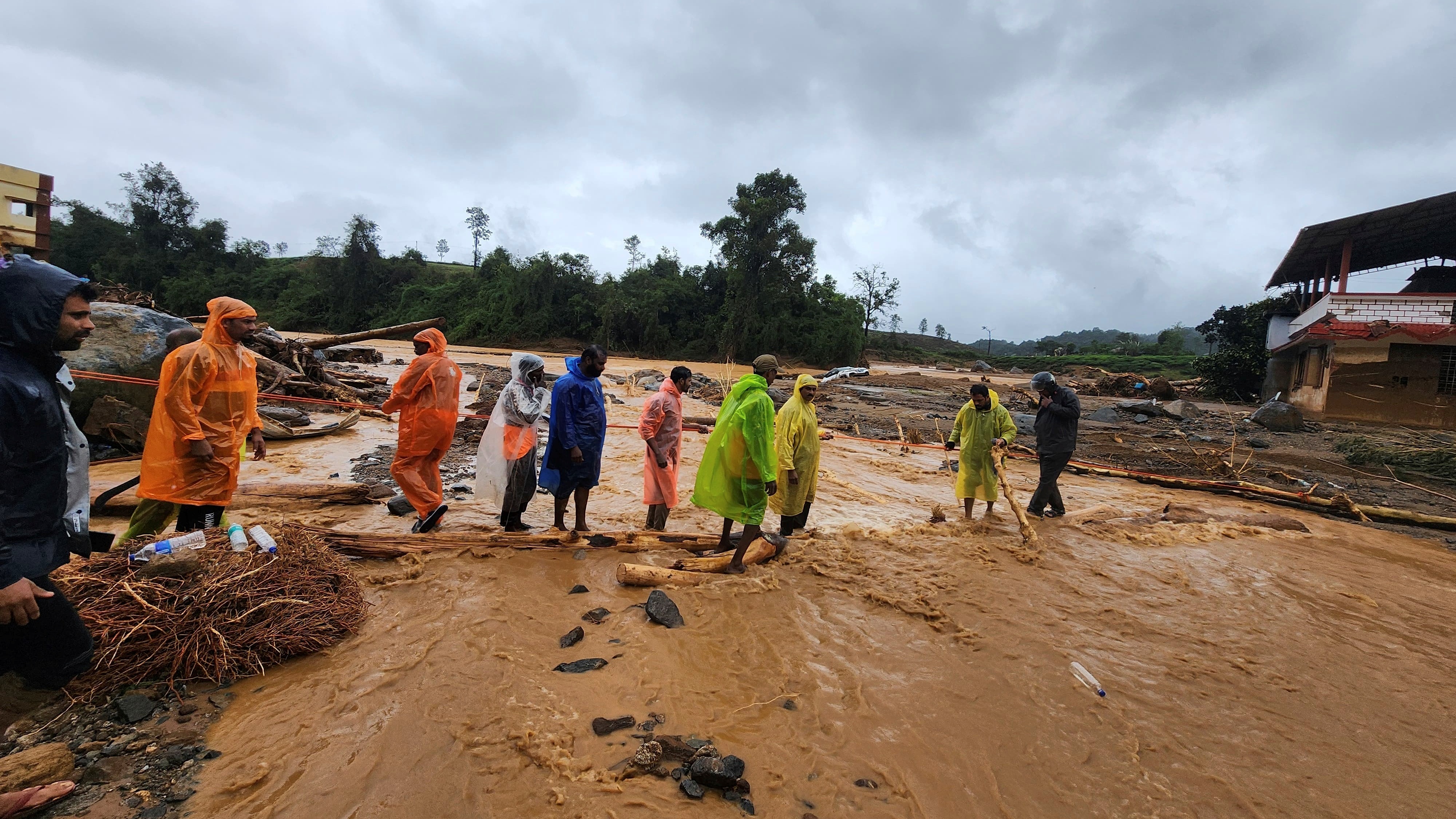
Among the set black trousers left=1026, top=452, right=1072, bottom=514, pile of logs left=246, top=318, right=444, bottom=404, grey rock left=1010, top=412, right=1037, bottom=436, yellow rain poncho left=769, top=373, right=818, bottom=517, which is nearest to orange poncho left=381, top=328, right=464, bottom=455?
yellow rain poncho left=769, top=373, right=818, bottom=517

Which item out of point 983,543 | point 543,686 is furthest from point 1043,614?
point 543,686

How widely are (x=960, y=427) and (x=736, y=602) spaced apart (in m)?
4.05

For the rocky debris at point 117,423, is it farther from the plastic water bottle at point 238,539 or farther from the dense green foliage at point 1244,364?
the dense green foliage at point 1244,364

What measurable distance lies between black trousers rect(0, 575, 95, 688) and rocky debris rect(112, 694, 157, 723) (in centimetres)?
56

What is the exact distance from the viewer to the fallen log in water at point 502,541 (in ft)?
14.1

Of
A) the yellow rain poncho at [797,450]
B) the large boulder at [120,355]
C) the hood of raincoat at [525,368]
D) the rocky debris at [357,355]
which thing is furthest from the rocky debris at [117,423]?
the rocky debris at [357,355]

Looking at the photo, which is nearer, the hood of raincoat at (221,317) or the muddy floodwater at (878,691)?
the muddy floodwater at (878,691)

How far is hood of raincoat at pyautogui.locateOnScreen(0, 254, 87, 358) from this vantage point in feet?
5.73

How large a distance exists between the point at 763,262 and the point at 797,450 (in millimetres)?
35817

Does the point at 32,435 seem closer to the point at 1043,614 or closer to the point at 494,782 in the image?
the point at 494,782

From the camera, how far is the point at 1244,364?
2362 centimetres

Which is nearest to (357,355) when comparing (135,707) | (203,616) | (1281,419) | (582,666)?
(203,616)

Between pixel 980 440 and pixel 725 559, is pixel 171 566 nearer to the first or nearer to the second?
pixel 725 559

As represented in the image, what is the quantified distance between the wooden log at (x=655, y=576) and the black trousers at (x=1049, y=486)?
15.4ft
